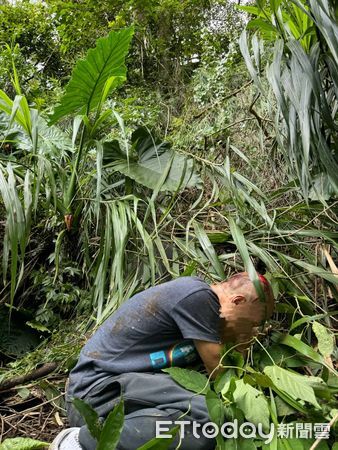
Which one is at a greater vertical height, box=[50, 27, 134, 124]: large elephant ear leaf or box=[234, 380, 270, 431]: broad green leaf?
box=[50, 27, 134, 124]: large elephant ear leaf

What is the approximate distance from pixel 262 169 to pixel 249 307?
55.0 inches

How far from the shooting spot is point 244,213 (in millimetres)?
2117

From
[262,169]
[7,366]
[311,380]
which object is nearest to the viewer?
[311,380]

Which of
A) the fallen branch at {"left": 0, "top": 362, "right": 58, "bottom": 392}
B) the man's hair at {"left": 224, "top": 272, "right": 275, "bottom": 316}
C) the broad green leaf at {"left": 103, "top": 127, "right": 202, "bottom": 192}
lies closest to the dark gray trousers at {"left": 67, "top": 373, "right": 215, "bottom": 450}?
the man's hair at {"left": 224, "top": 272, "right": 275, "bottom": 316}

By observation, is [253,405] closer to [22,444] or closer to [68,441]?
[68,441]

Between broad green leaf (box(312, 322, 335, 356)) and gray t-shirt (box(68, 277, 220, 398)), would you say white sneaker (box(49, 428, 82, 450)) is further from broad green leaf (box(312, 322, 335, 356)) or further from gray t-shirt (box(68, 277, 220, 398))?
broad green leaf (box(312, 322, 335, 356))

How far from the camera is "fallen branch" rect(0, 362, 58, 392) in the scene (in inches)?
77.5

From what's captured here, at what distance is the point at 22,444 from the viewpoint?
154 centimetres

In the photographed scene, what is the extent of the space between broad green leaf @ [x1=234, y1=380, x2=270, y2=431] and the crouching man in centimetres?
12

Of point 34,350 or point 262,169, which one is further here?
point 262,169

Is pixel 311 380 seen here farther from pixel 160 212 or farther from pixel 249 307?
pixel 160 212

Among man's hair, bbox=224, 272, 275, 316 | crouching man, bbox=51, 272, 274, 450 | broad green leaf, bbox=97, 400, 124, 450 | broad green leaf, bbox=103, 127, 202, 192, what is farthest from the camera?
broad green leaf, bbox=103, 127, 202, 192

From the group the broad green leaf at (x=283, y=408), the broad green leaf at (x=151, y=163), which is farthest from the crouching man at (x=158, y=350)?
the broad green leaf at (x=151, y=163)

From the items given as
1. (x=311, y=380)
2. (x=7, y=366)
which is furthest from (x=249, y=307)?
(x=7, y=366)
